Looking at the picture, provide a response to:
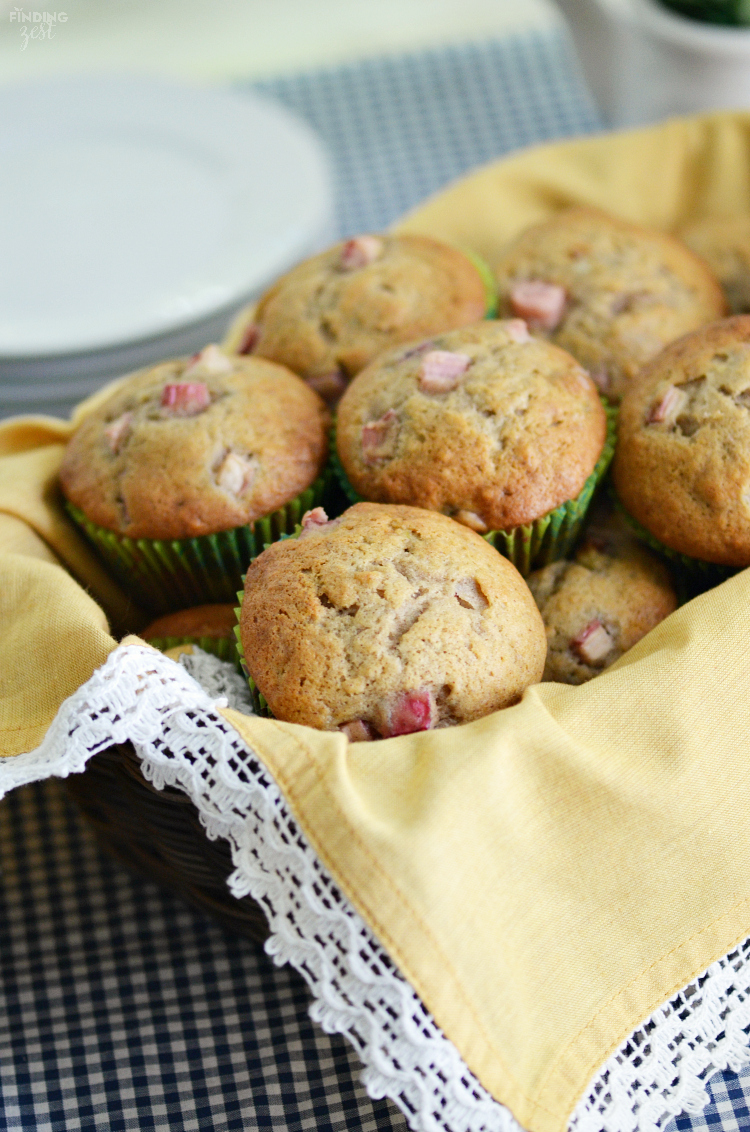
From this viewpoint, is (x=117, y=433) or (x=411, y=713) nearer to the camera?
(x=411, y=713)

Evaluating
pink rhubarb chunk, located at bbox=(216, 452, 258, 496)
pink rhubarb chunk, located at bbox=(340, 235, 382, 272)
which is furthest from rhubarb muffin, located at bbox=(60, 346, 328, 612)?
pink rhubarb chunk, located at bbox=(340, 235, 382, 272)

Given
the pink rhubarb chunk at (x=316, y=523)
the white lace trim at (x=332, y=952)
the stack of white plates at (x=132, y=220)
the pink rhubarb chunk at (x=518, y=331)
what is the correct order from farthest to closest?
the stack of white plates at (x=132, y=220) < the pink rhubarb chunk at (x=518, y=331) < the pink rhubarb chunk at (x=316, y=523) < the white lace trim at (x=332, y=952)

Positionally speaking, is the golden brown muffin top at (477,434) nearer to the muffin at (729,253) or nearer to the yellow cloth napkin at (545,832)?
the yellow cloth napkin at (545,832)

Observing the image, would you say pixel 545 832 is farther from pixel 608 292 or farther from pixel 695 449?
pixel 608 292

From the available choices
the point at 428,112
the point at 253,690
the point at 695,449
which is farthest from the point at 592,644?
the point at 428,112

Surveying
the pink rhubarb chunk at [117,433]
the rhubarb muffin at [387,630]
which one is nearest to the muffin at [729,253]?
the rhubarb muffin at [387,630]

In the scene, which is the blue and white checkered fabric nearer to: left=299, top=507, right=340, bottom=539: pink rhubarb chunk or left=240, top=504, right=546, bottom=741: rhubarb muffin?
left=299, top=507, right=340, bottom=539: pink rhubarb chunk
